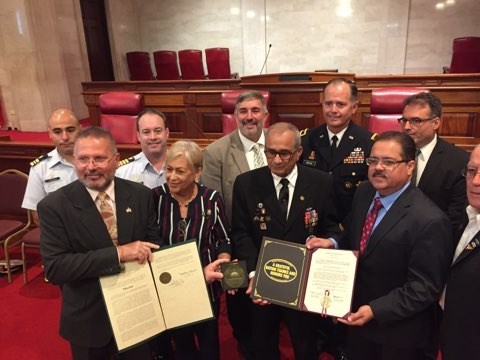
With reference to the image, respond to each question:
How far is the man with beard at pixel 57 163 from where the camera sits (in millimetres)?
2473

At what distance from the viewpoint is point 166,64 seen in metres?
8.95

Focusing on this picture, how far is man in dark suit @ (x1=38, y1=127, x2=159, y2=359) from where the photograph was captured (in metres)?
1.63

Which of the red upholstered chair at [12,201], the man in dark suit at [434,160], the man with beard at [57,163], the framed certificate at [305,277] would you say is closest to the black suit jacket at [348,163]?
the man in dark suit at [434,160]

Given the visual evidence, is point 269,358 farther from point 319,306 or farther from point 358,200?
point 358,200

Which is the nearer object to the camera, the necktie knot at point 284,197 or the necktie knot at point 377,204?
the necktie knot at point 377,204

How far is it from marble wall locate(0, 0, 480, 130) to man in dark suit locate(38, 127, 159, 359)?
6.89m

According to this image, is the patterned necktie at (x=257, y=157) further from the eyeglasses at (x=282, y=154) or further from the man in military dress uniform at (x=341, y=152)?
the eyeglasses at (x=282, y=154)

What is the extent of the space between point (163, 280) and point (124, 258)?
23 centimetres

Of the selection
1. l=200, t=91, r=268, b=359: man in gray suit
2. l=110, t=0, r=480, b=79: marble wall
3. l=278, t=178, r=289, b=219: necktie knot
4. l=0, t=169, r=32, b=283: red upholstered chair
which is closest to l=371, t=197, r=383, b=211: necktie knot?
l=278, t=178, r=289, b=219: necktie knot

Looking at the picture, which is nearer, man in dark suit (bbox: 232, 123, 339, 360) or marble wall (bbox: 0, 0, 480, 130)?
man in dark suit (bbox: 232, 123, 339, 360)

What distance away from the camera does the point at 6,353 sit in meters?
2.66

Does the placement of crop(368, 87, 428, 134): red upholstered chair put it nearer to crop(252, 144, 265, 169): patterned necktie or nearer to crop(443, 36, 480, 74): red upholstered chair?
crop(252, 144, 265, 169): patterned necktie

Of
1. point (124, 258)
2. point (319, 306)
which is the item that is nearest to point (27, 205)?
point (124, 258)

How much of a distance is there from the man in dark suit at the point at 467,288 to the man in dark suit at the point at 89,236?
1.31m
